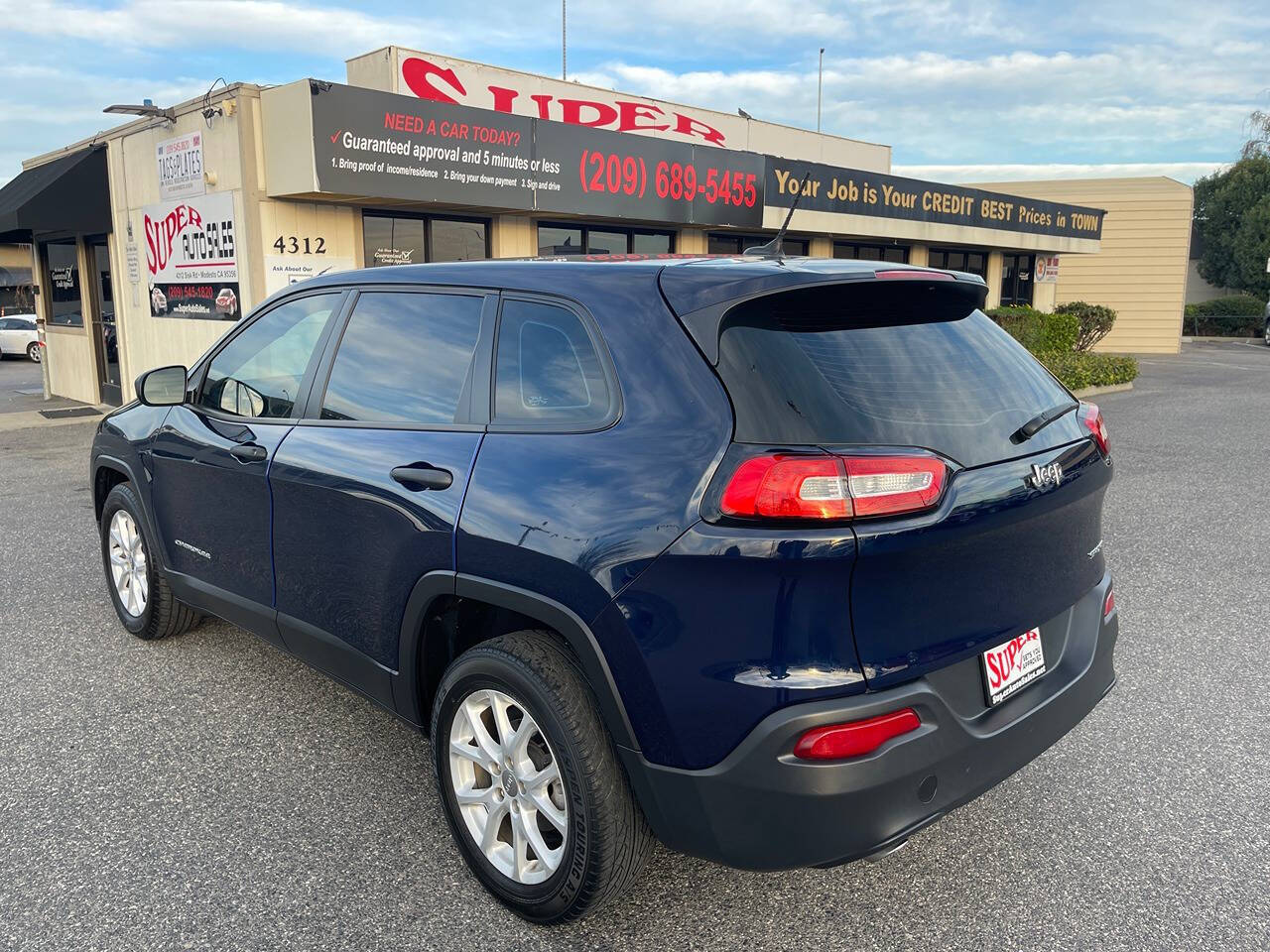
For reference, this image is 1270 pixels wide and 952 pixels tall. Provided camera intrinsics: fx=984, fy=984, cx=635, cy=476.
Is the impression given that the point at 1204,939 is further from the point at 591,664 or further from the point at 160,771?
the point at 160,771

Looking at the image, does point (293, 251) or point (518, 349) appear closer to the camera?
point (518, 349)

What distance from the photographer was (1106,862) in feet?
9.59

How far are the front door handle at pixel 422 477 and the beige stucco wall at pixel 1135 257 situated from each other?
31.4 meters

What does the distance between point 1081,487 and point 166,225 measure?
40.2 ft

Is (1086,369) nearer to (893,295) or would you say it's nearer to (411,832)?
(893,295)

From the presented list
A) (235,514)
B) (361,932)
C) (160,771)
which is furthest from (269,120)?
(361,932)

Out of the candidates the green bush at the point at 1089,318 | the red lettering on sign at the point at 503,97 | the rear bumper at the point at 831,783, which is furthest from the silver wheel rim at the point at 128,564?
the green bush at the point at 1089,318

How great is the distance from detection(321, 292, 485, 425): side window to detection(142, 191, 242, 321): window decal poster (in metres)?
8.37

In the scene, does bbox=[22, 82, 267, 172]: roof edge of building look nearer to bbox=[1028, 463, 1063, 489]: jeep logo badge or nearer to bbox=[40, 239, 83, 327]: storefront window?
bbox=[40, 239, 83, 327]: storefront window

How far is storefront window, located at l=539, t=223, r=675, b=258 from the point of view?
43.7 feet

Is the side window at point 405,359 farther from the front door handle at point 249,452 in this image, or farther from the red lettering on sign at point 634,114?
the red lettering on sign at point 634,114

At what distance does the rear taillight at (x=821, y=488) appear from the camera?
2156mm

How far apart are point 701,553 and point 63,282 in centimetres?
1753

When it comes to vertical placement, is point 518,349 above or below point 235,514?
above
